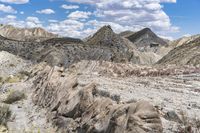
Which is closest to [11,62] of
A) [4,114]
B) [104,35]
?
[104,35]

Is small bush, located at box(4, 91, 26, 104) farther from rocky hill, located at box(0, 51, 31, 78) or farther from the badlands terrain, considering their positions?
rocky hill, located at box(0, 51, 31, 78)

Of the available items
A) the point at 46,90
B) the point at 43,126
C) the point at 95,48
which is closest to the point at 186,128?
the point at 43,126

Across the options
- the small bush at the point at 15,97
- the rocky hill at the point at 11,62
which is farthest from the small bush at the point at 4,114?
the rocky hill at the point at 11,62

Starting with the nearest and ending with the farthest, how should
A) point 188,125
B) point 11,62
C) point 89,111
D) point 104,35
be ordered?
1. point 188,125
2. point 89,111
3. point 11,62
4. point 104,35

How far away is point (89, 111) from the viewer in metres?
22.7

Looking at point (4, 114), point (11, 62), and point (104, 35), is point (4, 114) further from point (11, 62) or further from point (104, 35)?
point (104, 35)

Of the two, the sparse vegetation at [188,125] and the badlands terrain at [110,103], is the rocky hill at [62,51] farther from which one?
the sparse vegetation at [188,125]

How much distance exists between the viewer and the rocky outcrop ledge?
16.3 meters

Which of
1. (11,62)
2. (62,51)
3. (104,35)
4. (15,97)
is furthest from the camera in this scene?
(104,35)

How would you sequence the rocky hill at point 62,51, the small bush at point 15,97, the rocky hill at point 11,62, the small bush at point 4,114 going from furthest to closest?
1. the rocky hill at point 62,51
2. the rocky hill at point 11,62
3. the small bush at point 15,97
4. the small bush at point 4,114

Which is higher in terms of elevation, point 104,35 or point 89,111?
point 104,35

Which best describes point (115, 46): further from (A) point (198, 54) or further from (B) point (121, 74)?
(B) point (121, 74)

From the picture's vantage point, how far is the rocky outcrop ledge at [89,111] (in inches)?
642

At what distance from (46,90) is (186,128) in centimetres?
2120
